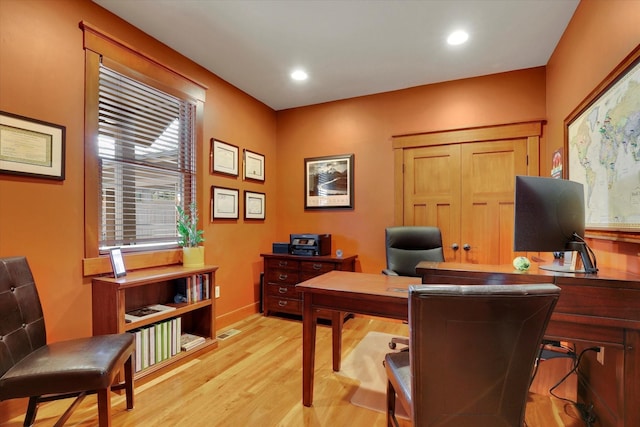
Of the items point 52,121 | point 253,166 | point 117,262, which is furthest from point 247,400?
point 253,166

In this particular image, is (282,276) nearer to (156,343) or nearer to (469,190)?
(156,343)

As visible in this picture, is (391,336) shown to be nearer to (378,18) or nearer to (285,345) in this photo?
(285,345)

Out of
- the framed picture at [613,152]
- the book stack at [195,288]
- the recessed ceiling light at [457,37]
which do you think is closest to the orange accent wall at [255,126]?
the framed picture at [613,152]

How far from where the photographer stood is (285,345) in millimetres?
2785

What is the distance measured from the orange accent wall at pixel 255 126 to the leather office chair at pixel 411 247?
0.42 m

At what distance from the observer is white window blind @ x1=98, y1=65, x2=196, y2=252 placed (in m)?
2.25

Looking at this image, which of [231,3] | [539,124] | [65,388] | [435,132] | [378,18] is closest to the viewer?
[65,388]

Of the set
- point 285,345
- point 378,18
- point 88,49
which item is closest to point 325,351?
point 285,345

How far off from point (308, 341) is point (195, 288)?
1305mm

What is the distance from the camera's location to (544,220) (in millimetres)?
1490

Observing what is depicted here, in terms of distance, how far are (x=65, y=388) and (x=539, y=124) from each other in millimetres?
4016

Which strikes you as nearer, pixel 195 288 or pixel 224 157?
pixel 195 288

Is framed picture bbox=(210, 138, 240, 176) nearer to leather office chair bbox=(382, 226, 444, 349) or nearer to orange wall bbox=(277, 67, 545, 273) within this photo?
orange wall bbox=(277, 67, 545, 273)

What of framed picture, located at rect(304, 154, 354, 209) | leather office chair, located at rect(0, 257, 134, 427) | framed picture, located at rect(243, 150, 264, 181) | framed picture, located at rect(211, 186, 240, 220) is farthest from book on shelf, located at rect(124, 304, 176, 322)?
framed picture, located at rect(304, 154, 354, 209)
